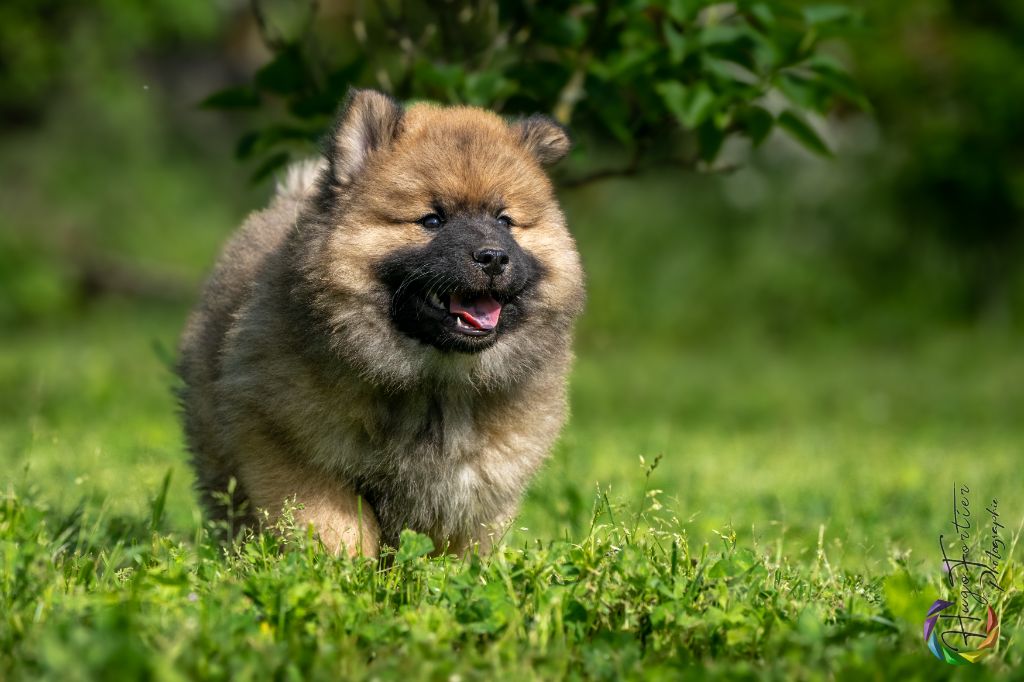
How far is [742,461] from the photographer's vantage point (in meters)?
7.12

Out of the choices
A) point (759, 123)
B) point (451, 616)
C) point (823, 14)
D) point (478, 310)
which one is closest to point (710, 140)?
point (759, 123)

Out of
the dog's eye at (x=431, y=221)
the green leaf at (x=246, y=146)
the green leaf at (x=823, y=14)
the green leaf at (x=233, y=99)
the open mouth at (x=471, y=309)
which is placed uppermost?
the green leaf at (x=823, y=14)

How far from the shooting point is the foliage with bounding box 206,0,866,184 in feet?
14.7

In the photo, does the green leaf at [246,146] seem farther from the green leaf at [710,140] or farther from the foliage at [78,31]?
the foliage at [78,31]

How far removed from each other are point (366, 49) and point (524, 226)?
1552mm

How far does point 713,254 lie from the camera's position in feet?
50.3

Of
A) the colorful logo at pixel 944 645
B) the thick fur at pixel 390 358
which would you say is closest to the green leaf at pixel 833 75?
the thick fur at pixel 390 358

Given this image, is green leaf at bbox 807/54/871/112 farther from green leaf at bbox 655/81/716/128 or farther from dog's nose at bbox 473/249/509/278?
dog's nose at bbox 473/249/509/278

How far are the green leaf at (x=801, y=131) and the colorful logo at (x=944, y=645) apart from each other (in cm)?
206

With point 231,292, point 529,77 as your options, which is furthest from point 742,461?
point 231,292

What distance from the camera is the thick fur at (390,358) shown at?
11.6 feet

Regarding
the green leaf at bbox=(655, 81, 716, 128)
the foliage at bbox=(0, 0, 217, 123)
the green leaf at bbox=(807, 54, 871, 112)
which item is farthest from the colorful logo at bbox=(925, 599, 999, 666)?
the foliage at bbox=(0, 0, 217, 123)

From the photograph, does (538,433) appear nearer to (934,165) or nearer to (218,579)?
(218,579)

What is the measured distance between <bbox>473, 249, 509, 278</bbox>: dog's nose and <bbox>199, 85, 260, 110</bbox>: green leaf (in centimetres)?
161
